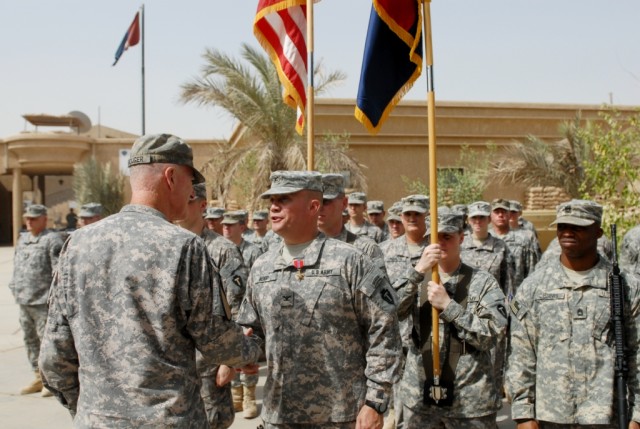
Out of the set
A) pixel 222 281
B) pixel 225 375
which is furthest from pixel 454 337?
pixel 222 281

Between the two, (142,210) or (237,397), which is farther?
(237,397)

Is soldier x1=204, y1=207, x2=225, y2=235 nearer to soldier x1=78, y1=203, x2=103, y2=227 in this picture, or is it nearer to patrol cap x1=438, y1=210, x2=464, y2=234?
soldier x1=78, y1=203, x2=103, y2=227

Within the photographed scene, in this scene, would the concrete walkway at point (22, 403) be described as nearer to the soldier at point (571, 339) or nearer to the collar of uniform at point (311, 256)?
the soldier at point (571, 339)

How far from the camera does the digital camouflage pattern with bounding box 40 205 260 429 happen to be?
9.21ft

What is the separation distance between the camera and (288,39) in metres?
5.89

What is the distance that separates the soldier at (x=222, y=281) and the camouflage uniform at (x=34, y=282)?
3699mm

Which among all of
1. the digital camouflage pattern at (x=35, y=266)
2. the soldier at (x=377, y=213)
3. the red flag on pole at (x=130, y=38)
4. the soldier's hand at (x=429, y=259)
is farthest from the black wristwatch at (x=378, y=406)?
the red flag on pole at (x=130, y=38)

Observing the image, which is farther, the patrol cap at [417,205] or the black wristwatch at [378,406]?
the patrol cap at [417,205]

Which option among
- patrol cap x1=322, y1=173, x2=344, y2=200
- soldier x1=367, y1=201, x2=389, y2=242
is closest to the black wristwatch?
patrol cap x1=322, y1=173, x2=344, y2=200

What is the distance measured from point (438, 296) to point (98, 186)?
23.7 metres

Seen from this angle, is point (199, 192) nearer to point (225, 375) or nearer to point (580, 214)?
point (225, 375)

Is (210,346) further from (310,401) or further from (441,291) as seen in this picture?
(441,291)

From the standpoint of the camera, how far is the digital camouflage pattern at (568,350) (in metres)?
3.71

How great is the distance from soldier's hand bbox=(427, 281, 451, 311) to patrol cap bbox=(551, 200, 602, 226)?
755 mm
